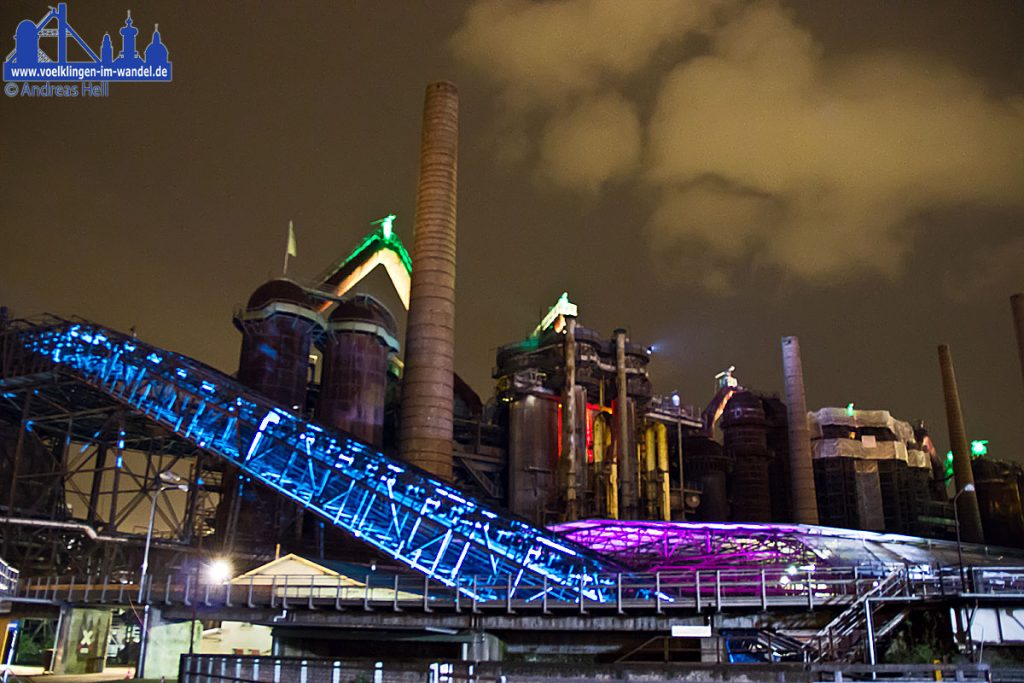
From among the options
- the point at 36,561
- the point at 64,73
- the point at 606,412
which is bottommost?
the point at 36,561

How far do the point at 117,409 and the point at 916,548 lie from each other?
4936cm

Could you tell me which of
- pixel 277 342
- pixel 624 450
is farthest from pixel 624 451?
pixel 277 342

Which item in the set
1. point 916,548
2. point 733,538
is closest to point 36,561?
point 733,538

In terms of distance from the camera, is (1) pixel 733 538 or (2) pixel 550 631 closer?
(2) pixel 550 631

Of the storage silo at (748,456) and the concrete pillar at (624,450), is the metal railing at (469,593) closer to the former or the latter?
the concrete pillar at (624,450)

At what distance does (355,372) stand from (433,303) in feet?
25.6

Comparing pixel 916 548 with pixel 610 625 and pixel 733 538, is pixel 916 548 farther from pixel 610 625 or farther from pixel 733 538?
pixel 610 625

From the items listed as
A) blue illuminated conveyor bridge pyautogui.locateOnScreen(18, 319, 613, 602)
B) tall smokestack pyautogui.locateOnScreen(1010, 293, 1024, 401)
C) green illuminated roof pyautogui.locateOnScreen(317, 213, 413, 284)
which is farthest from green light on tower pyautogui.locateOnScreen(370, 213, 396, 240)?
tall smokestack pyautogui.locateOnScreen(1010, 293, 1024, 401)

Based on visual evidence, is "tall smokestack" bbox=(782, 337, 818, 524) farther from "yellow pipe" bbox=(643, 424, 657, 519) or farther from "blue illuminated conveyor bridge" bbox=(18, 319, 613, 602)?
"blue illuminated conveyor bridge" bbox=(18, 319, 613, 602)

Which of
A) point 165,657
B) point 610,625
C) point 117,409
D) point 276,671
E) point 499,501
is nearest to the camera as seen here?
point 276,671

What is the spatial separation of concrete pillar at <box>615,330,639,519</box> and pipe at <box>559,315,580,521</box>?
441cm

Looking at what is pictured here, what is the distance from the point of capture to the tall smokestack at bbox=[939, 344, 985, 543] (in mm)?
98812

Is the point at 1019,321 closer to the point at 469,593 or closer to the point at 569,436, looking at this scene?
the point at 569,436

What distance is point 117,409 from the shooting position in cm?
5041
